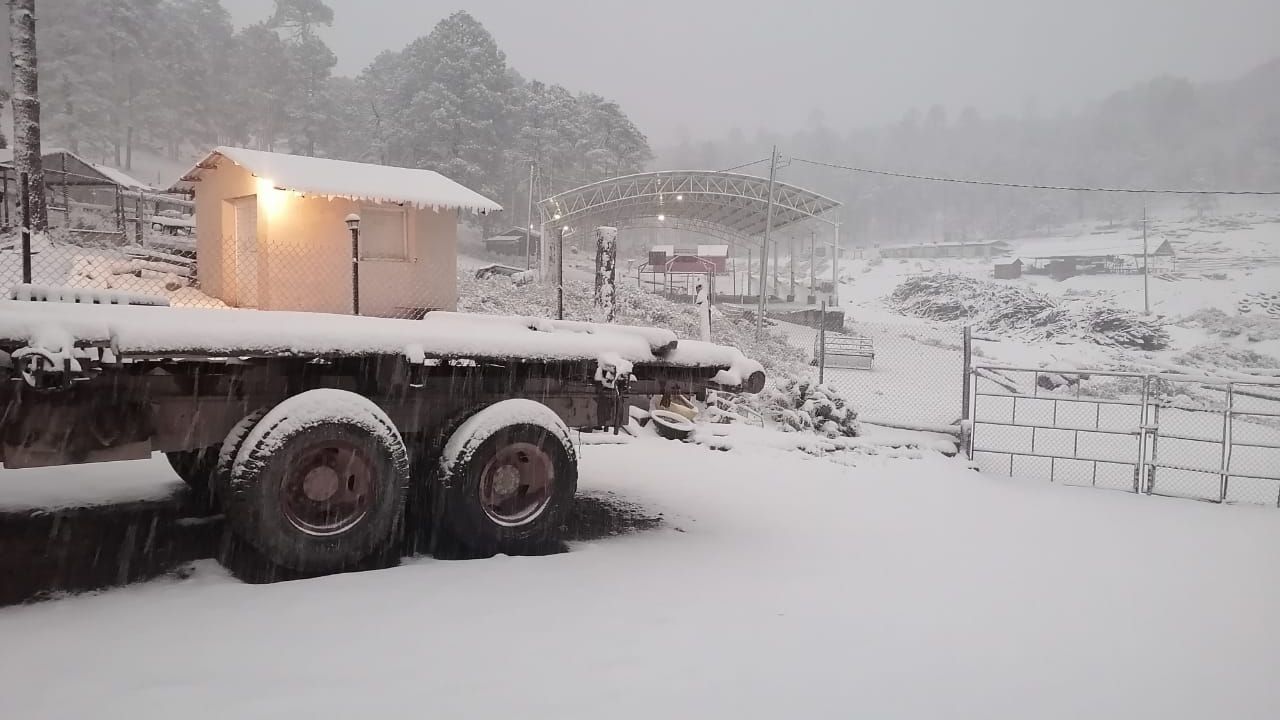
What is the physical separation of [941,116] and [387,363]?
141 m

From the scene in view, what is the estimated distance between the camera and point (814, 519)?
6566 millimetres

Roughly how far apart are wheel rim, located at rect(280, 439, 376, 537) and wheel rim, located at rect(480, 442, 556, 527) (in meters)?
0.76

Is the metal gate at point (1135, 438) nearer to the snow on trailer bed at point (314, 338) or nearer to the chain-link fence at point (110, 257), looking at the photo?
the snow on trailer bed at point (314, 338)

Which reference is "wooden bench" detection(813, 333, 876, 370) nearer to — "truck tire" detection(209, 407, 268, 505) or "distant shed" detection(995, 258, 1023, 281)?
"truck tire" detection(209, 407, 268, 505)

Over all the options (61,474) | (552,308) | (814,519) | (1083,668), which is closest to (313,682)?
(1083,668)

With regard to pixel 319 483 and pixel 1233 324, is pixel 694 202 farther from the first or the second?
pixel 319 483

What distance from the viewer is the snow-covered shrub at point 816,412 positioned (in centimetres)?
1045

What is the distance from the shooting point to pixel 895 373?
2109 cm

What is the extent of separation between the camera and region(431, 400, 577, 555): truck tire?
4793mm

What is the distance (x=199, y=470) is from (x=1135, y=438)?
16.4 m

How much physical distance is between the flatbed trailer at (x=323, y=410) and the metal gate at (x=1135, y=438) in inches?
198

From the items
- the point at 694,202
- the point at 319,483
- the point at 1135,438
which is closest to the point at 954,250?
the point at 694,202

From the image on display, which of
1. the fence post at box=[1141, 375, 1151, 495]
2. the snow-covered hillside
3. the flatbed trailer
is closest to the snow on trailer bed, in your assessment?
the flatbed trailer

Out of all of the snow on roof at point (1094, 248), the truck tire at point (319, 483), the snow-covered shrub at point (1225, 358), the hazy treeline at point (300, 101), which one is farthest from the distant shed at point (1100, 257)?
the truck tire at point (319, 483)
